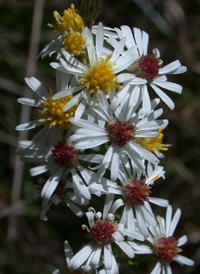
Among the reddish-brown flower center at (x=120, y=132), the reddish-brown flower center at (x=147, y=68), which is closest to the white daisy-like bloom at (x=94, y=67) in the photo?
the reddish-brown flower center at (x=147, y=68)

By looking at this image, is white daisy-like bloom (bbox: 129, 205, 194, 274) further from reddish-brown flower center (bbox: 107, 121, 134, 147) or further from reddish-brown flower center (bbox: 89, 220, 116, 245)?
reddish-brown flower center (bbox: 107, 121, 134, 147)

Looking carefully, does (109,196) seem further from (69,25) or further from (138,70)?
(69,25)

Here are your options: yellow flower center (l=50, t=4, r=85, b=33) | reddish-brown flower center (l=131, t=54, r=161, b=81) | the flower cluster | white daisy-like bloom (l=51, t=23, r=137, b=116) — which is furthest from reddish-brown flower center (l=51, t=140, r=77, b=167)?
yellow flower center (l=50, t=4, r=85, b=33)

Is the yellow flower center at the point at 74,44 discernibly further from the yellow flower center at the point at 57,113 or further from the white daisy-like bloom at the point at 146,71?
the yellow flower center at the point at 57,113

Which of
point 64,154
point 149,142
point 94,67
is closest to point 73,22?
point 94,67

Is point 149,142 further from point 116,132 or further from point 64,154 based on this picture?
point 64,154

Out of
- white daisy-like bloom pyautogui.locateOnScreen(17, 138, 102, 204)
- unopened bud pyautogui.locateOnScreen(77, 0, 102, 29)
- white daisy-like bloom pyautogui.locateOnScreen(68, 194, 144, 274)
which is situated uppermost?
unopened bud pyautogui.locateOnScreen(77, 0, 102, 29)

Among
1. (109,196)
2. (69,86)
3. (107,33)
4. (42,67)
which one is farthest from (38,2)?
(109,196)
